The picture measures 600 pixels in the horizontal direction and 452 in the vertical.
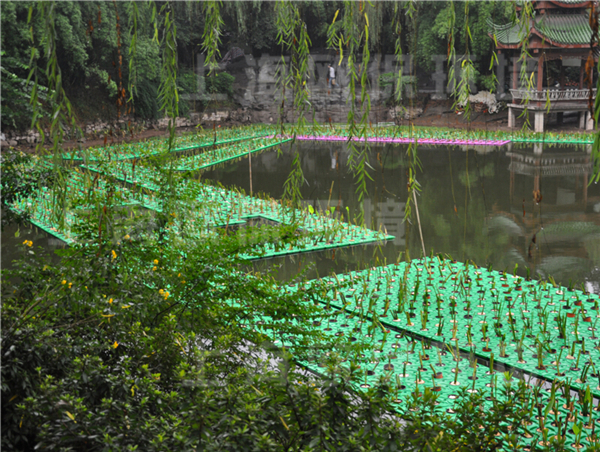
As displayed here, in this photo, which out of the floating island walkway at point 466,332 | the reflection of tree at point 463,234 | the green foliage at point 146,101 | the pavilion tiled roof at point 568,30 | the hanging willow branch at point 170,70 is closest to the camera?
the hanging willow branch at point 170,70

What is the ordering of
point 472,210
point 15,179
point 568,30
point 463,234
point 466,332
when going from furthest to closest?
point 568,30 < point 472,210 < point 463,234 < point 466,332 < point 15,179

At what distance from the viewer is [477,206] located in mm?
9000

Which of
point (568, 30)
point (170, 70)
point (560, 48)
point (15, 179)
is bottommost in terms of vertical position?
point (15, 179)

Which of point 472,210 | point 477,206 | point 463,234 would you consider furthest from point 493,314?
point 477,206

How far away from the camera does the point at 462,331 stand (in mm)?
4297

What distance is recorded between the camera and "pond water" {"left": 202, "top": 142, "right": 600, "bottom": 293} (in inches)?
243

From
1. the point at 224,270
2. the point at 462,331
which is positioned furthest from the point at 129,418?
the point at 462,331

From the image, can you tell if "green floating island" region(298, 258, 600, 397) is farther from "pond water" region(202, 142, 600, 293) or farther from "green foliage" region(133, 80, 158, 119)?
"green foliage" region(133, 80, 158, 119)

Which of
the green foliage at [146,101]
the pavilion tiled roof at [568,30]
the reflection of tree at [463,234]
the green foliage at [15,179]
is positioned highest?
the pavilion tiled roof at [568,30]

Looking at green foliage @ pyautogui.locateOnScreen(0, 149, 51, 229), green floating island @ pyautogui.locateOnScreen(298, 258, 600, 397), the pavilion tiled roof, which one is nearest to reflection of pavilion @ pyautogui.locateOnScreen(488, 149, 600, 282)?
green floating island @ pyautogui.locateOnScreen(298, 258, 600, 397)

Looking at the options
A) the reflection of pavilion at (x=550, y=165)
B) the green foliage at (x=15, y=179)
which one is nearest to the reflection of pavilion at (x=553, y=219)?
the reflection of pavilion at (x=550, y=165)

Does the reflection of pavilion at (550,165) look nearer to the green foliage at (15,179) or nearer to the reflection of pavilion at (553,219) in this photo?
the reflection of pavilion at (553,219)

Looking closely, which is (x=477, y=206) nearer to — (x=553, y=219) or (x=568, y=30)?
(x=553, y=219)

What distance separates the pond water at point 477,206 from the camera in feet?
20.2
